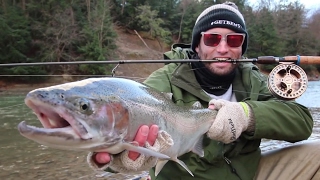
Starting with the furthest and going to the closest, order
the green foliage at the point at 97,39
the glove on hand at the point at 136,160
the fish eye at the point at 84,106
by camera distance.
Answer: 1. the green foliage at the point at 97,39
2. the glove on hand at the point at 136,160
3. the fish eye at the point at 84,106

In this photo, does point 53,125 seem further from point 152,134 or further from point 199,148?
point 199,148

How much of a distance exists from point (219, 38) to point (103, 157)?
6.40 feet

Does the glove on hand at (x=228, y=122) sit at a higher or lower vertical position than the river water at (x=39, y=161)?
higher

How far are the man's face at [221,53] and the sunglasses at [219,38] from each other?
23mm

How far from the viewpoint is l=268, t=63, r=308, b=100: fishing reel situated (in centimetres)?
313

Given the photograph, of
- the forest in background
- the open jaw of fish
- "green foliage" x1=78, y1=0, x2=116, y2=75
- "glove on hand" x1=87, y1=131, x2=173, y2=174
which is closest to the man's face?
"glove on hand" x1=87, y1=131, x2=173, y2=174

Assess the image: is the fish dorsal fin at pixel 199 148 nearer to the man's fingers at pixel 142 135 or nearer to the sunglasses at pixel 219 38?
the man's fingers at pixel 142 135

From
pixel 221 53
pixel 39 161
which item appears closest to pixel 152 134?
pixel 221 53

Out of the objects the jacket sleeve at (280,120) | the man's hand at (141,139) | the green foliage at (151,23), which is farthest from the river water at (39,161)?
the green foliage at (151,23)

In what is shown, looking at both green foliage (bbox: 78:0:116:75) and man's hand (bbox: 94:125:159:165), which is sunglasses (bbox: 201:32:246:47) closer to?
man's hand (bbox: 94:125:159:165)

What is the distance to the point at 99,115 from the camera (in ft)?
6.25

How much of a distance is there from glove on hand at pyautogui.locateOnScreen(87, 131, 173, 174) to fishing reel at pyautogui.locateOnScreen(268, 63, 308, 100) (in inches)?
51.8

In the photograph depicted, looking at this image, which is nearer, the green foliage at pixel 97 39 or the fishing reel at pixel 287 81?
the fishing reel at pixel 287 81

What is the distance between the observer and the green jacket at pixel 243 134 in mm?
2949
